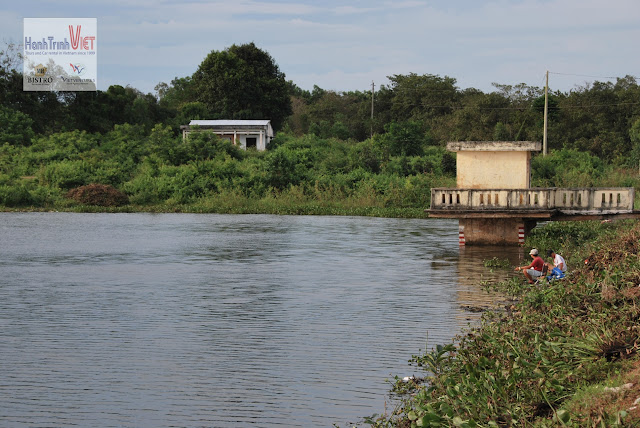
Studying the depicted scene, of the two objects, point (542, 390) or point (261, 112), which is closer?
point (542, 390)

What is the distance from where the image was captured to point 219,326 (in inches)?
536

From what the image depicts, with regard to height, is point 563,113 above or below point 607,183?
above

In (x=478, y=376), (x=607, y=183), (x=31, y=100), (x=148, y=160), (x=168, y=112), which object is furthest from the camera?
(x=168, y=112)

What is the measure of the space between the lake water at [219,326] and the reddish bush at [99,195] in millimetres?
18625

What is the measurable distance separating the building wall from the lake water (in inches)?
84.9

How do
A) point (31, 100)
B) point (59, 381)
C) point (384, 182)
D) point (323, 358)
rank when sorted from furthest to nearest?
point (31, 100)
point (384, 182)
point (323, 358)
point (59, 381)

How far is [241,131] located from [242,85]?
8964 mm

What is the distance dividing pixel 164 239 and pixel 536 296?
20.3 m

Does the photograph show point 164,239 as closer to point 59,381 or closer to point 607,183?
point 59,381

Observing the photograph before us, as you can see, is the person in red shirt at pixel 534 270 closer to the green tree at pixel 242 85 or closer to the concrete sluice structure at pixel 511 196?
the concrete sluice structure at pixel 511 196

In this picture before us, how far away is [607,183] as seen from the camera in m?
42.0

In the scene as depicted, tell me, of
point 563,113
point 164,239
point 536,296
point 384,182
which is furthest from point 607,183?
point 536,296

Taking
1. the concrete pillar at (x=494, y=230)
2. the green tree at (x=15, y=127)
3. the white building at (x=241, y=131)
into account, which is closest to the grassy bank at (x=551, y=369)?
the concrete pillar at (x=494, y=230)

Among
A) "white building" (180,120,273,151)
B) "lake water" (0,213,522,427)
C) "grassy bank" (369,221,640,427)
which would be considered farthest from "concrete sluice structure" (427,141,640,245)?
"white building" (180,120,273,151)
